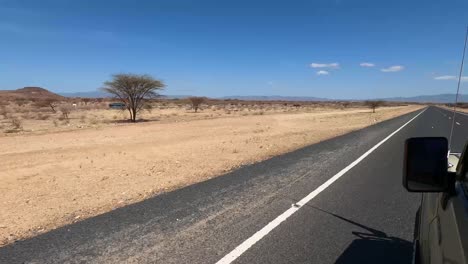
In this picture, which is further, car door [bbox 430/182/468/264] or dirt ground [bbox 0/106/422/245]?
dirt ground [bbox 0/106/422/245]

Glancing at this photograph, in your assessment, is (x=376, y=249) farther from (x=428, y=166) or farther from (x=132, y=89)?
(x=132, y=89)

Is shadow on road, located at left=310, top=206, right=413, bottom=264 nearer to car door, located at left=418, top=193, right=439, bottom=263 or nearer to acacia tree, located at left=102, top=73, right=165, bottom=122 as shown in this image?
car door, located at left=418, top=193, right=439, bottom=263

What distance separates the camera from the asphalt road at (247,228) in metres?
4.79

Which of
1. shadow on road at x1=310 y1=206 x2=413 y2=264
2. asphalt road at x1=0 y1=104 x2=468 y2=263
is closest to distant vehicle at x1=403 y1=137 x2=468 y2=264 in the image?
shadow on road at x1=310 y1=206 x2=413 y2=264

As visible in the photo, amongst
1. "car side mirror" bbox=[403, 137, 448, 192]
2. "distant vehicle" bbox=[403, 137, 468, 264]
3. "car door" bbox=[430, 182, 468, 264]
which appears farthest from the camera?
"car side mirror" bbox=[403, 137, 448, 192]

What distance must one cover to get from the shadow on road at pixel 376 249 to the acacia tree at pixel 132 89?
41.6 meters

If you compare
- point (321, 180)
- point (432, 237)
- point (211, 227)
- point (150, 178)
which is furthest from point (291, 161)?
point (432, 237)

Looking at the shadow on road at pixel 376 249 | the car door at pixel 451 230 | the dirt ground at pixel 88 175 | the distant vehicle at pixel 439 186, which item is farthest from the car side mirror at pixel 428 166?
the dirt ground at pixel 88 175

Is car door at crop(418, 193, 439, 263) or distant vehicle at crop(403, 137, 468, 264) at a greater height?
distant vehicle at crop(403, 137, 468, 264)

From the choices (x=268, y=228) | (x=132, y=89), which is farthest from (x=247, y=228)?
(x=132, y=89)

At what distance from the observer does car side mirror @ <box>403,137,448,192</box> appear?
2.37 meters

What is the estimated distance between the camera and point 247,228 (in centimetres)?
579

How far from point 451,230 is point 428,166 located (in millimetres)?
373

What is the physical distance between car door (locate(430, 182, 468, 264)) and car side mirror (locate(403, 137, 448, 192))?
0.14 metres
